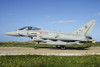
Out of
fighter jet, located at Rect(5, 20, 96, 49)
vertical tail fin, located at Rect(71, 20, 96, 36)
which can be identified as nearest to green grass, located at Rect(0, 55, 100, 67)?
fighter jet, located at Rect(5, 20, 96, 49)

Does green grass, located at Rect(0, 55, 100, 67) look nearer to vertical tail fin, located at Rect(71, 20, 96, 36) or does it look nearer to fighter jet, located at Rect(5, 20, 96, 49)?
fighter jet, located at Rect(5, 20, 96, 49)

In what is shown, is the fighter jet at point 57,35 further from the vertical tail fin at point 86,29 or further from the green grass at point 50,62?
the green grass at point 50,62

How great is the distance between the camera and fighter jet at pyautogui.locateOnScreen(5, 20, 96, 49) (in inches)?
866

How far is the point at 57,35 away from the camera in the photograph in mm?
22562

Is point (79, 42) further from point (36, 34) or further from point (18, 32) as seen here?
point (18, 32)

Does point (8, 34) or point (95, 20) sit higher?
point (95, 20)

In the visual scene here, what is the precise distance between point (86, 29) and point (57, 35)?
5458 millimetres

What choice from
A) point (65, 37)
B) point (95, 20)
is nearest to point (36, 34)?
point (65, 37)

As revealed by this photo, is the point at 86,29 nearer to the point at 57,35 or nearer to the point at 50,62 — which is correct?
the point at 57,35

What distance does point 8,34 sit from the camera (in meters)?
23.5

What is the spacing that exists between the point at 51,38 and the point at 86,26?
6.82 m

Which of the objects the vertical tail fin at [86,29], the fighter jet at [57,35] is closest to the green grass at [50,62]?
the fighter jet at [57,35]

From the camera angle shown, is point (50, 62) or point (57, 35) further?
point (57, 35)

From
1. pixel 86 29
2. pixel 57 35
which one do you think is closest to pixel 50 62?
pixel 57 35
